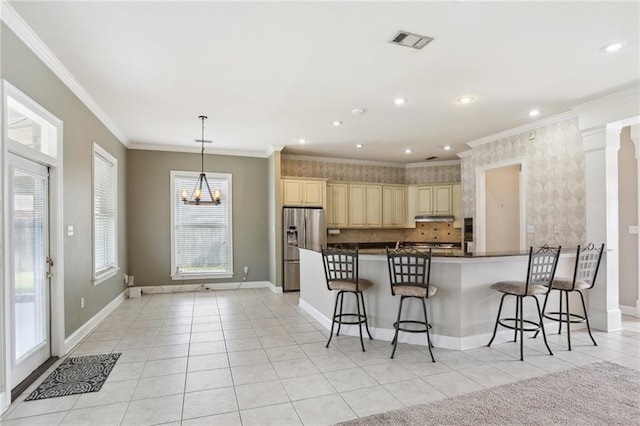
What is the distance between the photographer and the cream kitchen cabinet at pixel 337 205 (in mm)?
7531

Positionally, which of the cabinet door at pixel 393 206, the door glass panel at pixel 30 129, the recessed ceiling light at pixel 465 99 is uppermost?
the recessed ceiling light at pixel 465 99

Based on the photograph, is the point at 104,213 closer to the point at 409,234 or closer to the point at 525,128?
the point at 409,234

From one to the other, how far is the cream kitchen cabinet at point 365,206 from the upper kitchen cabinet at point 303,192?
85 cm

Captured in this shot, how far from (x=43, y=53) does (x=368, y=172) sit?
6.31m

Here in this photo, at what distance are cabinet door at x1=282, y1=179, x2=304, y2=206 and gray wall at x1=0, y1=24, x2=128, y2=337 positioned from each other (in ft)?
10.1

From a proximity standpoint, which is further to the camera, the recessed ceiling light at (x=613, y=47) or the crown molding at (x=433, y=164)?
the crown molding at (x=433, y=164)

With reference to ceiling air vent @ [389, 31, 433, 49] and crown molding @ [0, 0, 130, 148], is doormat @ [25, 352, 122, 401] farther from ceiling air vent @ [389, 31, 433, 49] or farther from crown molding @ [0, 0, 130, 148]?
ceiling air vent @ [389, 31, 433, 49]

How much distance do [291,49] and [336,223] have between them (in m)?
4.92

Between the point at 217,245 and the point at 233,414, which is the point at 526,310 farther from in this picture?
the point at 217,245

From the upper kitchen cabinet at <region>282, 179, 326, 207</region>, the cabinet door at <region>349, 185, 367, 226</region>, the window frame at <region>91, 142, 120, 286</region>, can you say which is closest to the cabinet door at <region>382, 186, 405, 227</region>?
the cabinet door at <region>349, 185, 367, 226</region>

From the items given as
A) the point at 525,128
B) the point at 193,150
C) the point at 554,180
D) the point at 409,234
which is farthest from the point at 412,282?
the point at 193,150

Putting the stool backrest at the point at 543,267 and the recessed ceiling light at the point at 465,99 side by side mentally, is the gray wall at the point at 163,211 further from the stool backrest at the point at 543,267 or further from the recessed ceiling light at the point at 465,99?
the stool backrest at the point at 543,267

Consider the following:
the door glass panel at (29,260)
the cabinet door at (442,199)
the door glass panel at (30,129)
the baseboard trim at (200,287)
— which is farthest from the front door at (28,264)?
the cabinet door at (442,199)

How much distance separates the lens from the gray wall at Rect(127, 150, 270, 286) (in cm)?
661
